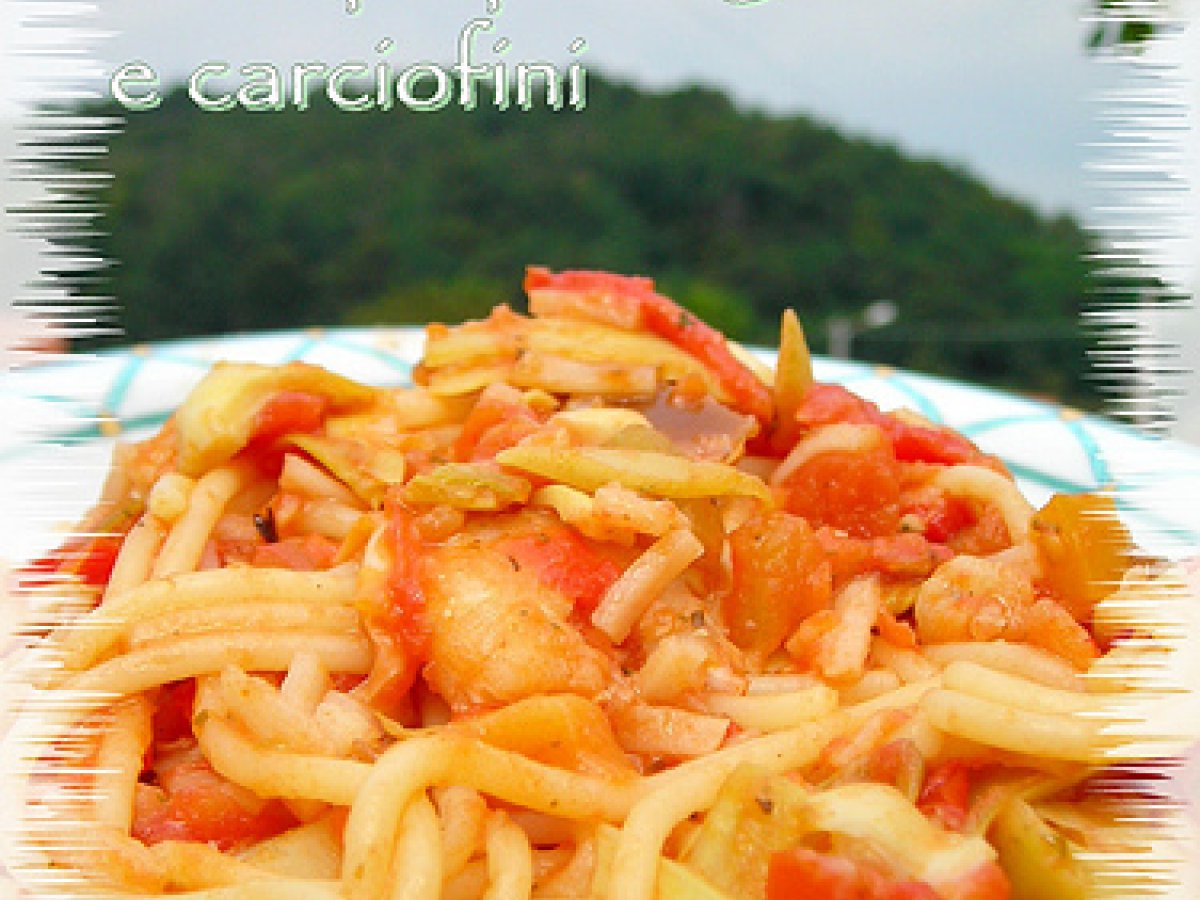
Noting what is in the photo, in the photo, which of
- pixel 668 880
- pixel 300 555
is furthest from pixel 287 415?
pixel 668 880

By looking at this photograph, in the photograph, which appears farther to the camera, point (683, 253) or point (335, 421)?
point (683, 253)

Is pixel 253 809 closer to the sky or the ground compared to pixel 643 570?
closer to the ground

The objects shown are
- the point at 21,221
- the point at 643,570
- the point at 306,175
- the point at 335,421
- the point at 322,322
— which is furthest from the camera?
the point at 306,175

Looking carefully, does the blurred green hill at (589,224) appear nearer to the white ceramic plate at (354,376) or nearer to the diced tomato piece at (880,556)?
the white ceramic plate at (354,376)

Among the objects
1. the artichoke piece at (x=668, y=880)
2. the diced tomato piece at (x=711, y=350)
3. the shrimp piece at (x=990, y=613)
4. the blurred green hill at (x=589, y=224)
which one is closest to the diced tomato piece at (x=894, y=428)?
the diced tomato piece at (x=711, y=350)

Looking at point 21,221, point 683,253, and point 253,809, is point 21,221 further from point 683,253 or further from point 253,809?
point 683,253

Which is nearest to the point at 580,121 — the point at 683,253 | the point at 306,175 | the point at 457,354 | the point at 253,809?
the point at 683,253

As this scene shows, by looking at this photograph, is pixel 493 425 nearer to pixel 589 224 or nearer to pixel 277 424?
pixel 277 424
